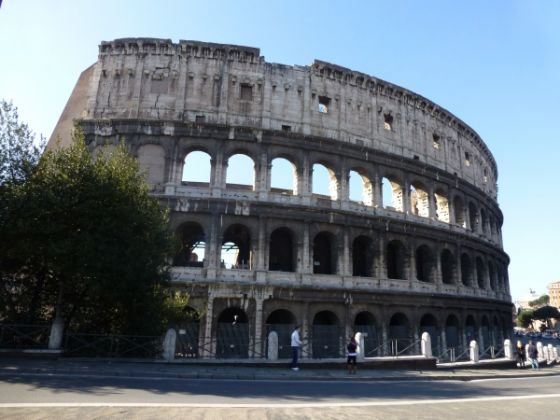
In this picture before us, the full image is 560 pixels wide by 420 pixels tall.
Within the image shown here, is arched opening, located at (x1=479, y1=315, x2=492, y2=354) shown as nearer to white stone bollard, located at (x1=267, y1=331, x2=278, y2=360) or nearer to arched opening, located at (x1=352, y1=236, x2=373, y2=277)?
arched opening, located at (x1=352, y1=236, x2=373, y2=277)

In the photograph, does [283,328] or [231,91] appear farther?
[231,91]

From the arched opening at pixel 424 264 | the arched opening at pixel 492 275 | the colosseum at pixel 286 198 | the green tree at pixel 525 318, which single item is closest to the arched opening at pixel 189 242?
the colosseum at pixel 286 198

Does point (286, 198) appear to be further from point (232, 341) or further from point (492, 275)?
point (492, 275)

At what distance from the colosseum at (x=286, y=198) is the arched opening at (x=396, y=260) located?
0.21ft

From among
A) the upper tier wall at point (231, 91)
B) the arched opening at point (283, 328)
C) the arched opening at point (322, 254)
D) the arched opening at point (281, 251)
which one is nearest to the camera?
the arched opening at point (283, 328)

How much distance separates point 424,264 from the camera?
74.4ft

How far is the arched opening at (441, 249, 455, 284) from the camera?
23384 millimetres

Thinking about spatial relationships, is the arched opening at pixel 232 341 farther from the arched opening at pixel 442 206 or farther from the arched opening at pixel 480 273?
the arched opening at pixel 480 273

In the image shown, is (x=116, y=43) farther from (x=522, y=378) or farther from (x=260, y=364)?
(x=522, y=378)

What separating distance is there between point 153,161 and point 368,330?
13445 millimetres

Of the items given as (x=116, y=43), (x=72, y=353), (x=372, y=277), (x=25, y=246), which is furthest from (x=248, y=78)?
(x=72, y=353)

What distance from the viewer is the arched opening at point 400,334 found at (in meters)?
19.4

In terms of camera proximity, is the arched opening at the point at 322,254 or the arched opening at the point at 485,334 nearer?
the arched opening at the point at 322,254

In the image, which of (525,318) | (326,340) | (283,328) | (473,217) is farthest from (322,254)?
(525,318)
